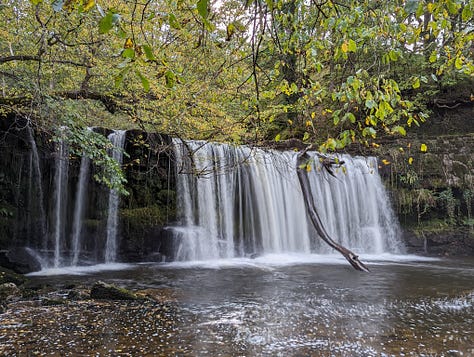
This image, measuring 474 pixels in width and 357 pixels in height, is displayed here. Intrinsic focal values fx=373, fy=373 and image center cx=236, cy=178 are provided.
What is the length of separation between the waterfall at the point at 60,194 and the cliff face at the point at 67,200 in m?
0.02

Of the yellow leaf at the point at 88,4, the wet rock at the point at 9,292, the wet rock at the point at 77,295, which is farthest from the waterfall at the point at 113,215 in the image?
the yellow leaf at the point at 88,4

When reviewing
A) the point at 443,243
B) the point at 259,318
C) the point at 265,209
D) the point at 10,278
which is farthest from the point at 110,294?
the point at 443,243

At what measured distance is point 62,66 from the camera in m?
7.84

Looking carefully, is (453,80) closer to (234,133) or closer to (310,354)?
(234,133)

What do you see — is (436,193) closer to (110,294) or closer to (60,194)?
(110,294)

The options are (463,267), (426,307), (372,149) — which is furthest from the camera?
(372,149)

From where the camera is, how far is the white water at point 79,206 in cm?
930

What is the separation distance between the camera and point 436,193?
12.4m

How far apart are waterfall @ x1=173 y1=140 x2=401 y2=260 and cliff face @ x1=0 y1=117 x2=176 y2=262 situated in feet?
2.36

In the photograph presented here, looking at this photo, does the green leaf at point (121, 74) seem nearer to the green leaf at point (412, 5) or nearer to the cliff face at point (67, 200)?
the green leaf at point (412, 5)

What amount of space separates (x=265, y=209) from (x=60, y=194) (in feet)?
18.7

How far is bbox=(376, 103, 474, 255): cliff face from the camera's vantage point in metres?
11.8

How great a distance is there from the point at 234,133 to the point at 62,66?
12.8 ft

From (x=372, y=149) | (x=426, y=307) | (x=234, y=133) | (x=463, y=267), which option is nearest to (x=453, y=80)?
(x=372, y=149)
